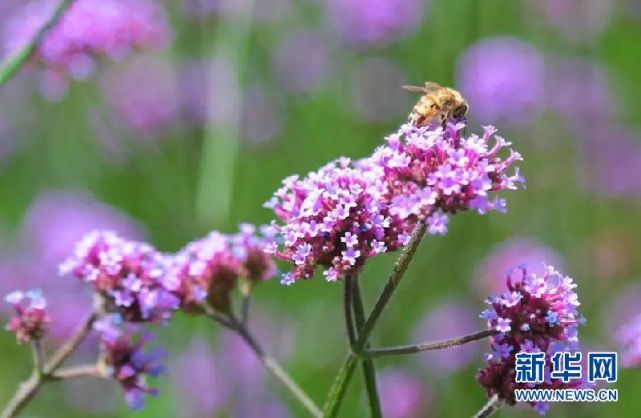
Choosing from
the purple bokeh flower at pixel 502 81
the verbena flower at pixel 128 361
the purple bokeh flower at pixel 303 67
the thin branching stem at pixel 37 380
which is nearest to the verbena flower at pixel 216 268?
the verbena flower at pixel 128 361

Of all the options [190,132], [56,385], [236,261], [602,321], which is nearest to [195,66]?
[190,132]

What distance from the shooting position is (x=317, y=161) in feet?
21.3

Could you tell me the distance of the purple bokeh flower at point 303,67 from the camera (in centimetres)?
703

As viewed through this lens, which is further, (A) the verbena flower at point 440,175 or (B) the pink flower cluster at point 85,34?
(B) the pink flower cluster at point 85,34

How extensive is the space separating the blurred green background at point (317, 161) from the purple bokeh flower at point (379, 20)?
1cm

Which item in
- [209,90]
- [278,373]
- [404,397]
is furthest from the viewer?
[209,90]

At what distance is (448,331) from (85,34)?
2261 mm

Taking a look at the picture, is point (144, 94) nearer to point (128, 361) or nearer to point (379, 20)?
point (379, 20)

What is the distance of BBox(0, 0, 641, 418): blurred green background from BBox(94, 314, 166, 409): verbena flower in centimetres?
151

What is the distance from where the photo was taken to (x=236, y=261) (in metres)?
2.69

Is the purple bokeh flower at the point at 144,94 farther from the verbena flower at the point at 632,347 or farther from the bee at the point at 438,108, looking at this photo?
the verbena flower at the point at 632,347

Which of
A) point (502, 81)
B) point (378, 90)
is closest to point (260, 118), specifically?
point (378, 90)

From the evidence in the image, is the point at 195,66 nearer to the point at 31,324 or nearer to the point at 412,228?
the point at 31,324

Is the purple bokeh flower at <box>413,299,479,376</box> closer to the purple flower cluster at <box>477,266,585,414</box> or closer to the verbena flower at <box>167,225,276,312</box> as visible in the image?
the verbena flower at <box>167,225,276,312</box>
